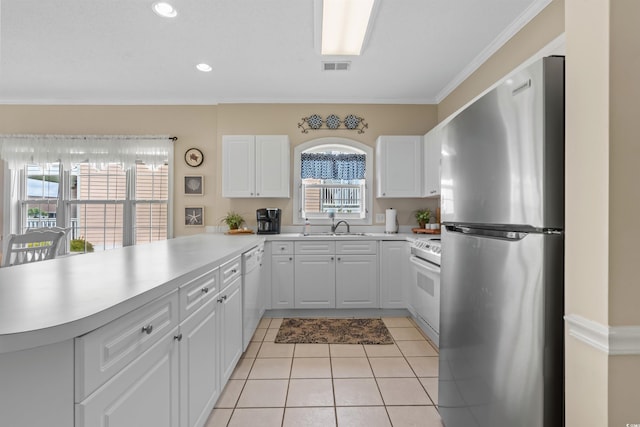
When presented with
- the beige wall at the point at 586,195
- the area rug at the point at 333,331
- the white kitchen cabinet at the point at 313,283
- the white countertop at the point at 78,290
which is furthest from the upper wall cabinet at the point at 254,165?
the beige wall at the point at 586,195

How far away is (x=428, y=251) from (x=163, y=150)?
→ 3.63 metres

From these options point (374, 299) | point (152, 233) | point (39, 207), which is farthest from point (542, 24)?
point (39, 207)

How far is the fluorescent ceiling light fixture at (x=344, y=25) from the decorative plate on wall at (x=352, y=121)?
1.19 m

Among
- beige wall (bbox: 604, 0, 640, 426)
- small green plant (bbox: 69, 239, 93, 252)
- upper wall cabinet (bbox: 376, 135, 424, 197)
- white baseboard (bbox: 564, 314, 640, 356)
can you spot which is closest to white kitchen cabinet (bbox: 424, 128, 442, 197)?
upper wall cabinet (bbox: 376, 135, 424, 197)

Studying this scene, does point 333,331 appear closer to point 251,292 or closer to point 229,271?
point 251,292

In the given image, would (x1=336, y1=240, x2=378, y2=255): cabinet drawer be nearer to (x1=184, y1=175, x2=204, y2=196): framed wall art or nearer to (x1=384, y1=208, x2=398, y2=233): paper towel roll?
(x1=384, y1=208, x2=398, y2=233): paper towel roll

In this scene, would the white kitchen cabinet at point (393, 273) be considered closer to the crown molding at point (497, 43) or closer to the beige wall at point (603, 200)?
the crown molding at point (497, 43)

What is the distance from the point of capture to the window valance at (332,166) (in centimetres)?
419

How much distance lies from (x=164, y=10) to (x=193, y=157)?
6.96ft

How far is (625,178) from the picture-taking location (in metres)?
0.79

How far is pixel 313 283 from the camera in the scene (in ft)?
11.6

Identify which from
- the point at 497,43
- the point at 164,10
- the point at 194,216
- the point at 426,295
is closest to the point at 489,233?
the point at 426,295

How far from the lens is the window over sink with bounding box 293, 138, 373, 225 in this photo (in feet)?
13.8

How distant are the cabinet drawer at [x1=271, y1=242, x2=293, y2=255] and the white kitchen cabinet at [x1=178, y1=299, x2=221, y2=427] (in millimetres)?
1713
